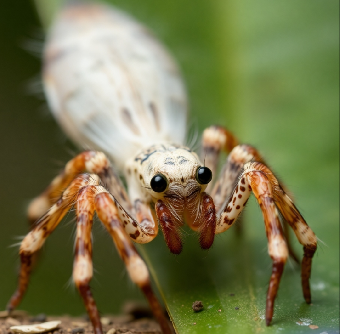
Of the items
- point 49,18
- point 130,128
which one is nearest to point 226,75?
point 130,128

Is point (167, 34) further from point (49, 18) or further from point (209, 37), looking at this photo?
point (49, 18)

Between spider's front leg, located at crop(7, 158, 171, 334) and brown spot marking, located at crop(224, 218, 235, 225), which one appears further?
brown spot marking, located at crop(224, 218, 235, 225)

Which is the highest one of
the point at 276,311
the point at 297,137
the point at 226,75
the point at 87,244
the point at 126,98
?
the point at 226,75

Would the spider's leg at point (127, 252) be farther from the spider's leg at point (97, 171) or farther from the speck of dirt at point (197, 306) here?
the spider's leg at point (97, 171)

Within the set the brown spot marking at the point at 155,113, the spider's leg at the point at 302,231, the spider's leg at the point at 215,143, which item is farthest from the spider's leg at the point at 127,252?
the brown spot marking at the point at 155,113

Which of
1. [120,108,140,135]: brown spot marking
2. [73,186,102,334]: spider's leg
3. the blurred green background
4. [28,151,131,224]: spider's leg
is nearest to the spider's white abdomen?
[120,108,140,135]: brown spot marking

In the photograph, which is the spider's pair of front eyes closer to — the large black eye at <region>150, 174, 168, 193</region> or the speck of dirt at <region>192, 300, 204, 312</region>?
the large black eye at <region>150, 174, 168, 193</region>
